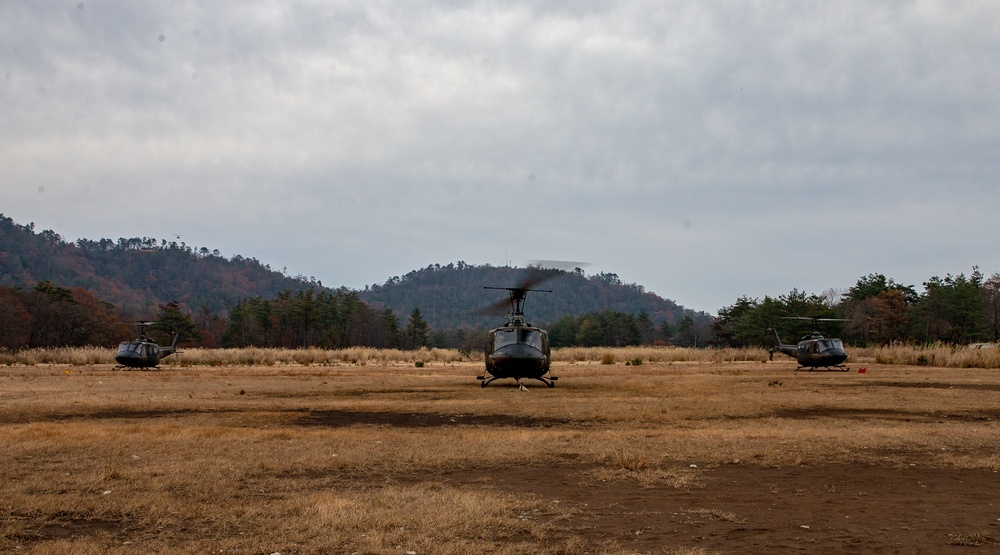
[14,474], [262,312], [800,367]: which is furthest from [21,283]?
[14,474]

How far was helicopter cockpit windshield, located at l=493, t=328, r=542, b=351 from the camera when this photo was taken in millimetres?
26062

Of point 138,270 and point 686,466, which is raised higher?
point 138,270

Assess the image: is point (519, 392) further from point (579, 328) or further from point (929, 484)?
point (579, 328)

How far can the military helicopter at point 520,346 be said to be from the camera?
2548 centimetres

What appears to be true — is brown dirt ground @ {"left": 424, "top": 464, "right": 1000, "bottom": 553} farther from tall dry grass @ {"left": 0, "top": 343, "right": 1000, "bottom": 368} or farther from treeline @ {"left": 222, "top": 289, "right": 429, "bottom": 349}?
treeline @ {"left": 222, "top": 289, "right": 429, "bottom": 349}

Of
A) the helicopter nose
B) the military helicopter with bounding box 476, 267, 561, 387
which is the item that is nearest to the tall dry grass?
the military helicopter with bounding box 476, 267, 561, 387

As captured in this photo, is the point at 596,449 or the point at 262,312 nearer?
the point at 596,449

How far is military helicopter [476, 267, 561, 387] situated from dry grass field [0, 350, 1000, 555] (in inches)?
298

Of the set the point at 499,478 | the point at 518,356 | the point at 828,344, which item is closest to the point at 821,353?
the point at 828,344

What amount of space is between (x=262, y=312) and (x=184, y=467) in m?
101

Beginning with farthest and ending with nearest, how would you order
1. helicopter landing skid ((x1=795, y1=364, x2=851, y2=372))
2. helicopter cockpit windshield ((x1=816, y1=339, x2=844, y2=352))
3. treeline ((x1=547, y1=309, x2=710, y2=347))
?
1. treeline ((x1=547, y1=309, x2=710, y2=347))
2. helicopter cockpit windshield ((x1=816, y1=339, x2=844, y2=352))
3. helicopter landing skid ((x1=795, y1=364, x2=851, y2=372))

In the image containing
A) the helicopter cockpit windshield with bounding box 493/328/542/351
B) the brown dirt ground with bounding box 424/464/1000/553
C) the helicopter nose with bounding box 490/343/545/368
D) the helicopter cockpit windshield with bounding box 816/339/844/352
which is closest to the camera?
the brown dirt ground with bounding box 424/464/1000/553

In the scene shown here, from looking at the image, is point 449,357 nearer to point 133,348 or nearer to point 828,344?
point 133,348

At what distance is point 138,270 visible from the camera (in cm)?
18988
